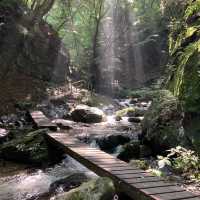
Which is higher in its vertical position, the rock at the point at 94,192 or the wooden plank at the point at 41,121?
the wooden plank at the point at 41,121

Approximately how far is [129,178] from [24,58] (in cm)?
1251

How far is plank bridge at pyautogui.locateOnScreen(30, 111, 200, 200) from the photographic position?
454cm

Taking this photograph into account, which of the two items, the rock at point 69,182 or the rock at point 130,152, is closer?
the rock at point 69,182

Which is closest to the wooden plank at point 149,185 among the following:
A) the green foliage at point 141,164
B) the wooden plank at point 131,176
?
the wooden plank at point 131,176

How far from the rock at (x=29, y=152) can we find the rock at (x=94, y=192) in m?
3.23

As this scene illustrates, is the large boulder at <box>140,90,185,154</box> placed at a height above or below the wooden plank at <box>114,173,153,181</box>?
above

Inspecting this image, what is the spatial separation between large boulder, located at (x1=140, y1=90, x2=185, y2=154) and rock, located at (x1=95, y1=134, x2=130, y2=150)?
79 cm

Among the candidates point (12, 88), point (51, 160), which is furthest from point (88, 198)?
point (12, 88)

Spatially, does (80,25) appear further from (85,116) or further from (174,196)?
(174,196)

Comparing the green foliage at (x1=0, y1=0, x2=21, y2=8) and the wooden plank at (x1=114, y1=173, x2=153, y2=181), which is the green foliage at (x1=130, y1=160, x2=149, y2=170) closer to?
the wooden plank at (x1=114, y1=173, x2=153, y2=181)

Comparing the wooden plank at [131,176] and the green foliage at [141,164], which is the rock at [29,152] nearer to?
the green foliage at [141,164]

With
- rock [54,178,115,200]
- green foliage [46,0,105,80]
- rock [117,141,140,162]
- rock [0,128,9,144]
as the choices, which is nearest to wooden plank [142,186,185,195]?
rock [54,178,115,200]

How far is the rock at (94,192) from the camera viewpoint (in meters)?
4.58

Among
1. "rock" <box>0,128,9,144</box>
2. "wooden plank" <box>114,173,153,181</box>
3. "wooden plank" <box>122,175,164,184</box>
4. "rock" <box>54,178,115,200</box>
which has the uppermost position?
"rock" <box>0,128,9,144</box>
